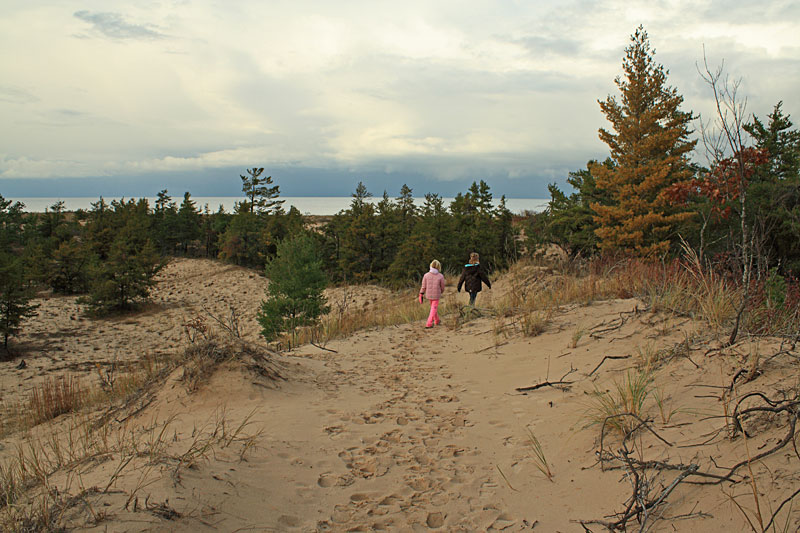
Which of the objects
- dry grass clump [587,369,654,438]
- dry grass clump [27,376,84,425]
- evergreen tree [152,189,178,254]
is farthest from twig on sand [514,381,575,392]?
evergreen tree [152,189,178,254]

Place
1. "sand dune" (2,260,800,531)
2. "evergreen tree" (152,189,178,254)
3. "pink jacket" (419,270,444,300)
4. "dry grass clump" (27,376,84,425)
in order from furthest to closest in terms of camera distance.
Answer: "evergreen tree" (152,189,178,254) → "pink jacket" (419,270,444,300) → "dry grass clump" (27,376,84,425) → "sand dune" (2,260,800,531)

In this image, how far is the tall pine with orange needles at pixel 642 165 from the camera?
80.6 ft

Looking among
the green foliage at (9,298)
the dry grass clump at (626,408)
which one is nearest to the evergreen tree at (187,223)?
the green foliage at (9,298)

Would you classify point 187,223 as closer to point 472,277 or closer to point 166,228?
point 166,228

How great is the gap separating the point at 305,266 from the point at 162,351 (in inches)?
262

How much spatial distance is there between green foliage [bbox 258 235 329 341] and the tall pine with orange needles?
1651 centimetres

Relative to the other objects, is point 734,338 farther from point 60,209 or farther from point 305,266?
point 60,209

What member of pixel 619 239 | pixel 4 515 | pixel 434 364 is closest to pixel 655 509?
pixel 4 515

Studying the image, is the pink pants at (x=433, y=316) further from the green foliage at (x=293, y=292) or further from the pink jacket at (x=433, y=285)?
the green foliage at (x=293, y=292)

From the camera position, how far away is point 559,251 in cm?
2933

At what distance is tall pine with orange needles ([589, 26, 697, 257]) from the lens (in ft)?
80.6

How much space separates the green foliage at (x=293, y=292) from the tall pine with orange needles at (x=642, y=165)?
1651 centimetres

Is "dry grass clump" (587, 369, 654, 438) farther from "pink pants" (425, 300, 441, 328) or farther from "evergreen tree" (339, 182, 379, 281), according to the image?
"evergreen tree" (339, 182, 379, 281)

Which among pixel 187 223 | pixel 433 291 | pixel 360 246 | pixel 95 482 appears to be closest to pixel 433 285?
pixel 433 291
